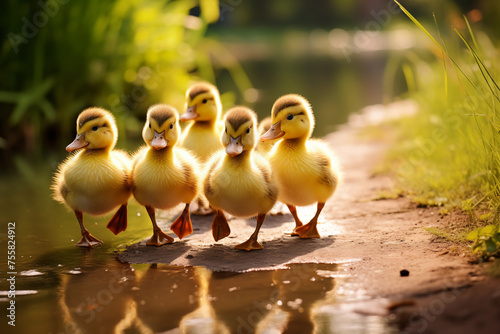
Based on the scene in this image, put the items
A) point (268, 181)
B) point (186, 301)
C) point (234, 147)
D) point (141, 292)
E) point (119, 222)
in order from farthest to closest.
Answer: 1. point (119, 222)
2. point (268, 181)
3. point (234, 147)
4. point (141, 292)
5. point (186, 301)

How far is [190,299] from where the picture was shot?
3.84 meters

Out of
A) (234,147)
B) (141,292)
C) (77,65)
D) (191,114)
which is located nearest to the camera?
(141,292)

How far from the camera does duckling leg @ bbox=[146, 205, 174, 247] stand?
5.03m

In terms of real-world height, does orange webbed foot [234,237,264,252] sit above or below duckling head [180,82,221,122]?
below

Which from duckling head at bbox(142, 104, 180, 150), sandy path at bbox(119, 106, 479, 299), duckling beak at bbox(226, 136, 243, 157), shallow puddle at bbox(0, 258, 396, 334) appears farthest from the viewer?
duckling head at bbox(142, 104, 180, 150)

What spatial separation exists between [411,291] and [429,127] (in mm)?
4851

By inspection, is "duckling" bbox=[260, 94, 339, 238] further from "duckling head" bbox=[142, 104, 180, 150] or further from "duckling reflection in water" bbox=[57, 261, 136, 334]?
"duckling reflection in water" bbox=[57, 261, 136, 334]

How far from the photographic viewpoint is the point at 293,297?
3775mm

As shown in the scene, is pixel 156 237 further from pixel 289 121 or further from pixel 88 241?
pixel 289 121

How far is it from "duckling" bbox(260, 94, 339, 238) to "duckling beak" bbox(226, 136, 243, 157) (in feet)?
1.16

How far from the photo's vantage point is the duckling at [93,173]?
16.0 ft

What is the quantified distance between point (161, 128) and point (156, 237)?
0.92 meters

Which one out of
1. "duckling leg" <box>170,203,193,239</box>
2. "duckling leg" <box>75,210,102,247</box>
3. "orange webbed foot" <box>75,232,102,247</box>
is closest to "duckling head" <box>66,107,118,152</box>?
"duckling leg" <box>75,210,102,247</box>

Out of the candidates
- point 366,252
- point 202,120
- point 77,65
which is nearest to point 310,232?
point 366,252
